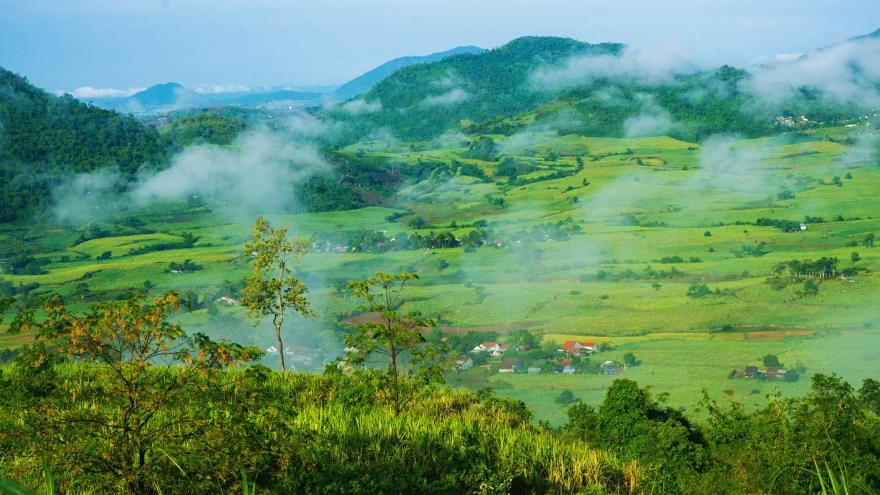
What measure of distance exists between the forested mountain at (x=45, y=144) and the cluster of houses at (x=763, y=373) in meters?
37.6

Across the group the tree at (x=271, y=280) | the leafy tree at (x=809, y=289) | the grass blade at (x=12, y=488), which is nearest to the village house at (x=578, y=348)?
the leafy tree at (x=809, y=289)

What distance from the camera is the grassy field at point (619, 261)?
24312mm

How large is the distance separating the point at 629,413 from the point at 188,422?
4.74 meters

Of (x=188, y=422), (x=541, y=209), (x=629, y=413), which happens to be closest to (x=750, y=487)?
(x=629, y=413)

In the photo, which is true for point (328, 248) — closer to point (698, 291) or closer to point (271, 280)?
point (698, 291)

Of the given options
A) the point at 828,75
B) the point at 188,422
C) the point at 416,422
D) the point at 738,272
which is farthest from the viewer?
the point at 828,75

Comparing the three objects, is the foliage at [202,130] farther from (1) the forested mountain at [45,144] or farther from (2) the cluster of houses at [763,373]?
(2) the cluster of houses at [763,373]

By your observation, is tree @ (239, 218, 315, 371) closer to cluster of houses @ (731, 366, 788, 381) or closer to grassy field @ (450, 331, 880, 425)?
grassy field @ (450, 331, 880, 425)

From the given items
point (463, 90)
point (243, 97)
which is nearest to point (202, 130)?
point (463, 90)

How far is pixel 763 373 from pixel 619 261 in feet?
54.8

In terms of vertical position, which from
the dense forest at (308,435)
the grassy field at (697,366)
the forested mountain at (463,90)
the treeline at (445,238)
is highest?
the forested mountain at (463,90)

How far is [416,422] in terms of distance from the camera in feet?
14.3

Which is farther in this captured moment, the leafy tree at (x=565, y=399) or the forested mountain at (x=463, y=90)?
the forested mountain at (x=463, y=90)

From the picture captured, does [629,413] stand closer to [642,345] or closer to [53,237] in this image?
[642,345]
